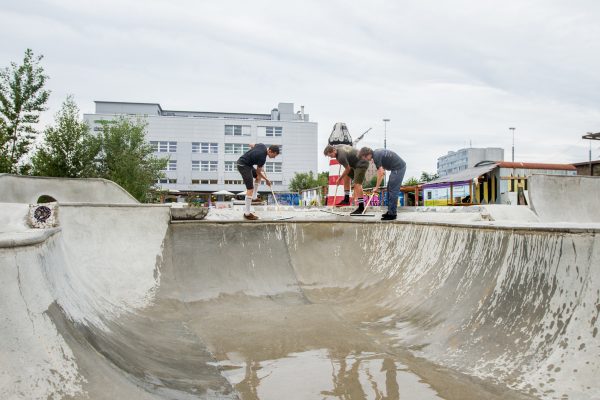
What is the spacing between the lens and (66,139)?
22.2 m

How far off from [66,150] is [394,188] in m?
20.3

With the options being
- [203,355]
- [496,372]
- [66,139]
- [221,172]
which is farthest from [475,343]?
[221,172]

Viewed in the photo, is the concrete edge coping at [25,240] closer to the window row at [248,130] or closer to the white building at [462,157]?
the window row at [248,130]

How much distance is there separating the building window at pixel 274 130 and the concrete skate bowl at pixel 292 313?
6073 centimetres

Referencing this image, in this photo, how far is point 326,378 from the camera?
3066 mm

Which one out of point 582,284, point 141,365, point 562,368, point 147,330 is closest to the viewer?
point 562,368

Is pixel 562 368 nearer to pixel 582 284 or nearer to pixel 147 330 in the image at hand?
pixel 582 284

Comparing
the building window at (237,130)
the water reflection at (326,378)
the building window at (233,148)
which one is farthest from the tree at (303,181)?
the water reflection at (326,378)

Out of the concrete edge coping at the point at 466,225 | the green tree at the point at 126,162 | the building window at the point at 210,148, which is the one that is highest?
the building window at the point at 210,148

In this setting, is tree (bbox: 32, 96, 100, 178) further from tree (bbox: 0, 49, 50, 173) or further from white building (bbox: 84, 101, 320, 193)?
white building (bbox: 84, 101, 320, 193)

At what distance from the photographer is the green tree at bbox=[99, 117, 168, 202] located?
25.9 m

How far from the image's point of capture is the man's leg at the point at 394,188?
285 inches

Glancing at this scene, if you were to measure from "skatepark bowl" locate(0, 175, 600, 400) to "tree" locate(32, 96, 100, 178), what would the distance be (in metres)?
18.4

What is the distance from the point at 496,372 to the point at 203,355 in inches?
87.1
